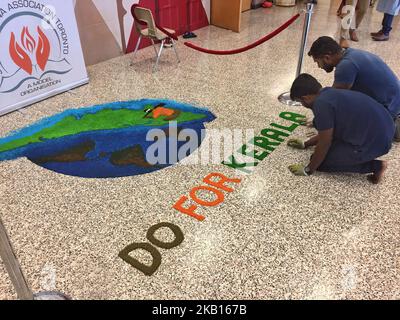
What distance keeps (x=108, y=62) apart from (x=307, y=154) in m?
3.04

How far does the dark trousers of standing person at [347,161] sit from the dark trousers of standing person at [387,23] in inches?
151

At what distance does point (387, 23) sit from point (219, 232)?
191 inches

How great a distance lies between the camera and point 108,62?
4496mm

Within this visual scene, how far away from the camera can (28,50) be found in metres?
3.22

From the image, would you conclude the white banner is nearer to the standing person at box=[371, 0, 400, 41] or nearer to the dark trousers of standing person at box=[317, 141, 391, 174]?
the dark trousers of standing person at box=[317, 141, 391, 174]

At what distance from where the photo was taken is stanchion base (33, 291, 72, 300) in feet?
5.29

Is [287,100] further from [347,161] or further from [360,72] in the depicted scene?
[347,161]

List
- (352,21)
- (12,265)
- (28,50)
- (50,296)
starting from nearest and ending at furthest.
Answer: (12,265) < (50,296) < (28,50) < (352,21)

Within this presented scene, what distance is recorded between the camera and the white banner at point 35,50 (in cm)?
306

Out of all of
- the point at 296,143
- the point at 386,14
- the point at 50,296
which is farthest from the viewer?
the point at 386,14

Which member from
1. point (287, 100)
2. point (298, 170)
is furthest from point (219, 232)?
point (287, 100)

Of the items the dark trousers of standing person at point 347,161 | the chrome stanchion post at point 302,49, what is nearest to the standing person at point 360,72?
the dark trousers of standing person at point 347,161

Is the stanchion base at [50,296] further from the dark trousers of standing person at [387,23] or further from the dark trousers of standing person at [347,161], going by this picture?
the dark trousers of standing person at [387,23]

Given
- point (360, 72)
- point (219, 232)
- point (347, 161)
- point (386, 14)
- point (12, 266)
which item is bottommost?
point (219, 232)
